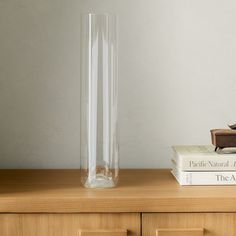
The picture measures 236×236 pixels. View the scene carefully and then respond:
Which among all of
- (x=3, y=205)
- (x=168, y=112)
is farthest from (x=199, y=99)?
(x=3, y=205)

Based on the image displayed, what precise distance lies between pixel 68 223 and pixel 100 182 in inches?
6.5

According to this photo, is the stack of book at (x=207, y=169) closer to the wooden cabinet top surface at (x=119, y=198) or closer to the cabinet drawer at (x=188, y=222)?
the wooden cabinet top surface at (x=119, y=198)

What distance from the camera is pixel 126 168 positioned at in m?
1.87

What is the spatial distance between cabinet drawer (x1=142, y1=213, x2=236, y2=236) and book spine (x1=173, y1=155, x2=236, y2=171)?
0.57 feet

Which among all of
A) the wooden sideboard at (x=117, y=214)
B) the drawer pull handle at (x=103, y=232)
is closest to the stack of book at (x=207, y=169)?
the wooden sideboard at (x=117, y=214)

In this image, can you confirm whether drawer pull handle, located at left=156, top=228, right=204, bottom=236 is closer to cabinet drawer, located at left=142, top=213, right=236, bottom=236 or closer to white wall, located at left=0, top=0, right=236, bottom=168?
cabinet drawer, located at left=142, top=213, right=236, bottom=236

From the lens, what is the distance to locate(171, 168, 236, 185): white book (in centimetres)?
157

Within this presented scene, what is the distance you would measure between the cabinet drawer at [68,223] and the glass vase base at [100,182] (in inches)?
5.1

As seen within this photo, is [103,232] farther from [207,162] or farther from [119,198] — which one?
[207,162]

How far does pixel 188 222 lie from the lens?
143 cm

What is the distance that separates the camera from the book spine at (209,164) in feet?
5.15

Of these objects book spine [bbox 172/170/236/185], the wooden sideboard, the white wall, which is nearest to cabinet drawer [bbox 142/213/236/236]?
the wooden sideboard

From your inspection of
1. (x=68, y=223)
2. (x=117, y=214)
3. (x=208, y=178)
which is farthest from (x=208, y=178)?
(x=68, y=223)

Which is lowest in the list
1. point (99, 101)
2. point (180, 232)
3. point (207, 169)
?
point (180, 232)
